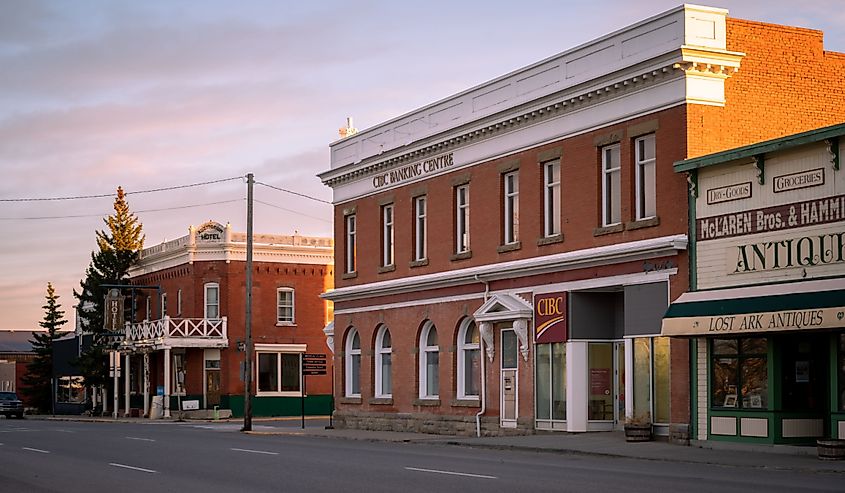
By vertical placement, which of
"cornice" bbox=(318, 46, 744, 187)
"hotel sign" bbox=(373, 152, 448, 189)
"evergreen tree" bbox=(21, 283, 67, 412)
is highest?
"cornice" bbox=(318, 46, 744, 187)

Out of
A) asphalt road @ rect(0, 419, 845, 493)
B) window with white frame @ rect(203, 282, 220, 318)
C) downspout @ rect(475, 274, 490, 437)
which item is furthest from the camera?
window with white frame @ rect(203, 282, 220, 318)

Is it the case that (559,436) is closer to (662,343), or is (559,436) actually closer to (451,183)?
(662,343)

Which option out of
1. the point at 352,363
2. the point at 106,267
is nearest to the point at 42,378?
the point at 106,267

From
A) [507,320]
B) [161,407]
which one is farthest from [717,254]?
[161,407]

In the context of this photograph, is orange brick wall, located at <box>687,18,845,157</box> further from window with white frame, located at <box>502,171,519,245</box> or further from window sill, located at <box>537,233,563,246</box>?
window with white frame, located at <box>502,171,519,245</box>

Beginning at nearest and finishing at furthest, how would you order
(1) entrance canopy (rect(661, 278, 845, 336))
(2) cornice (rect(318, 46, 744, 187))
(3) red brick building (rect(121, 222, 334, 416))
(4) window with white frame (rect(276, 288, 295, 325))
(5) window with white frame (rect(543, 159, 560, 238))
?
(1) entrance canopy (rect(661, 278, 845, 336)), (2) cornice (rect(318, 46, 744, 187)), (5) window with white frame (rect(543, 159, 560, 238)), (3) red brick building (rect(121, 222, 334, 416)), (4) window with white frame (rect(276, 288, 295, 325))

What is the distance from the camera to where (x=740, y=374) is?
2722 centimetres

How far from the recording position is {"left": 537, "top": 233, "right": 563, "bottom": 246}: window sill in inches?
1331

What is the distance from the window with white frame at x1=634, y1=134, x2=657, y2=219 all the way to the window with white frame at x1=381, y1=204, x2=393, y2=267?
13.9 metres

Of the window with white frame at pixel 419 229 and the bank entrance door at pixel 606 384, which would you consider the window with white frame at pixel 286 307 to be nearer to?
the window with white frame at pixel 419 229

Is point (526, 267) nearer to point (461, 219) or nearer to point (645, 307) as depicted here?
point (461, 219)

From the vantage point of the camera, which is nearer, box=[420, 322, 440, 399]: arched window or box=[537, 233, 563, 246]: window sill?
box=[537, 233, 563, 246]: window sill

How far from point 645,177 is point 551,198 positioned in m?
4.27

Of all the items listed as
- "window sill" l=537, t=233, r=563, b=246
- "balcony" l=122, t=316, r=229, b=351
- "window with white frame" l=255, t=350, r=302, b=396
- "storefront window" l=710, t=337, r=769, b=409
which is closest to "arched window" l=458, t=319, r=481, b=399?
"window sill" l=537, t=233, r=563, b=246
